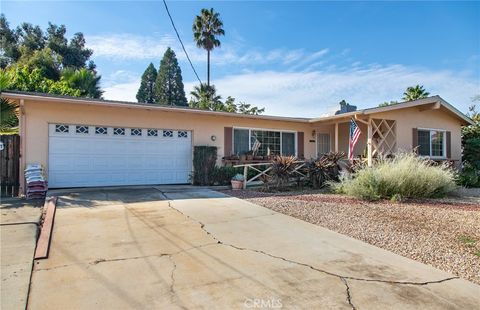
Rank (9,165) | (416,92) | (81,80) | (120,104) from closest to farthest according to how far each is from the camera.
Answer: (9,165)
(120,104)
(416,92)
(81,80)

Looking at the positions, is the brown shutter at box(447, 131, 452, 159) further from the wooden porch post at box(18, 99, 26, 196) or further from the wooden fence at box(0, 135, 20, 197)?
the wooden fence at box(0, 135, 20, 197)

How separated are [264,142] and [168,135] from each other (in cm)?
423

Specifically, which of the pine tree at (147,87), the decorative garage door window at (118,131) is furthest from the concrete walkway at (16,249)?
the pine tree at (147,87)

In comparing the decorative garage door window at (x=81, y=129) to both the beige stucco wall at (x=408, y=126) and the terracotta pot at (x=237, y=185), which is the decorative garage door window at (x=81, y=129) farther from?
the beige stucco wall at (x=408, y=126)

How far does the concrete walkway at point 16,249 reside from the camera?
324 cm

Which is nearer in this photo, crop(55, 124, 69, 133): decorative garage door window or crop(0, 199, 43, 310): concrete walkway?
crop(0, 199, 43, 310): concrete walkway

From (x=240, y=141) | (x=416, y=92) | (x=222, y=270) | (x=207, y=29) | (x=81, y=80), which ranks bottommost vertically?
(x=222, y=270)

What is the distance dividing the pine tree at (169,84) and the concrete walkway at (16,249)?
3303 cm

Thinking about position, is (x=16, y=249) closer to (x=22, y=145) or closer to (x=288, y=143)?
(x=22, y=145)

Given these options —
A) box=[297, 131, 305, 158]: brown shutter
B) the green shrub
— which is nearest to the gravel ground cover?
the green shrub

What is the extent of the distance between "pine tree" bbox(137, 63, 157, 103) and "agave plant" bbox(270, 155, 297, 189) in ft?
109

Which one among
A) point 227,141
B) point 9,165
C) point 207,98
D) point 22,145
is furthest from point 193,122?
point 207,98

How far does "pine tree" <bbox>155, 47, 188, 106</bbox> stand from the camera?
39.4m

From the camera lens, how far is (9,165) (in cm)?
953
